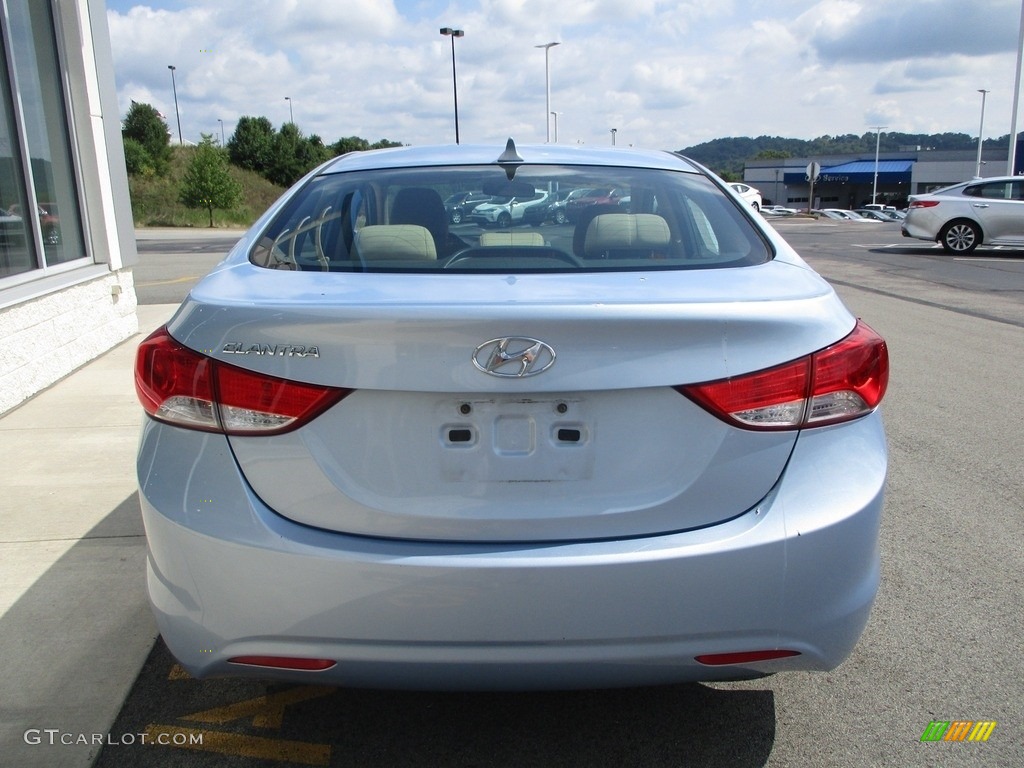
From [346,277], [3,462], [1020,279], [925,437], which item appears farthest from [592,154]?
[1020,279]

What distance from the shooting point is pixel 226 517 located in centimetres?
207

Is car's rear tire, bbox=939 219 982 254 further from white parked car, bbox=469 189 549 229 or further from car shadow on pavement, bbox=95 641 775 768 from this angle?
car shadow on pavement, bbox=95 641 775 768

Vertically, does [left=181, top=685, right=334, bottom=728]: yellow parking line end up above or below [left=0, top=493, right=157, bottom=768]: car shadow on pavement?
below

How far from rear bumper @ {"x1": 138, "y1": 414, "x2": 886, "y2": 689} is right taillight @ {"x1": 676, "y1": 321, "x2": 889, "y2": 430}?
0.20 ft

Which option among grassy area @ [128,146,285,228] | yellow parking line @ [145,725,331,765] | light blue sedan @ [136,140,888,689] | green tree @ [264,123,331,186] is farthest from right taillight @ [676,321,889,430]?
green tree @ [264,123,331,186]

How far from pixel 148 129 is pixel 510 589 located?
68167mm

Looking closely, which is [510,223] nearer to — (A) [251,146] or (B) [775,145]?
(A) [251,146]

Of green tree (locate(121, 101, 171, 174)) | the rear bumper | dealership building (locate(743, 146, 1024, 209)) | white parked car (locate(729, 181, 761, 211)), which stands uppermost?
green tree (locate(121, 101, 171, 174))

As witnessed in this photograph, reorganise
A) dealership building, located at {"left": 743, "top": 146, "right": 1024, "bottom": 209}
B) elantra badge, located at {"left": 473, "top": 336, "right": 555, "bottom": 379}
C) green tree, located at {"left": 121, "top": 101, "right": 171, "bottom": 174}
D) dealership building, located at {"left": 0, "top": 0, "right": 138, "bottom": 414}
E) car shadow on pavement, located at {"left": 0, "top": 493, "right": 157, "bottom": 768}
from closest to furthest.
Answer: elantra badge, located at {"left": 473, "top": 336, "right": 555, "bottom": 379} < car shadow on pavement, located at {"left": 0, "top": 493, "right": 157, "bottom": 768} < dealership building, located at {"left": 0, "top": 0, "right": 138, "bottom": 414} < green tree, located at {"left": 121, "top": 101, "right": 171, "bottom": 174} < dealership building, located at {"left": 743, "top": 146, "right": 1024, "bottom": 209}

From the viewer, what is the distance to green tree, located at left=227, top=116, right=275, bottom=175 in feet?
241

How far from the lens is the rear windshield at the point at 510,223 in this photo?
2623 mm

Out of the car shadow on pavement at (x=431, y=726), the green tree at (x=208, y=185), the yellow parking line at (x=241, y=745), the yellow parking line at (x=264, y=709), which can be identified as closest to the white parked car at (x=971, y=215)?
the car shadow on pavement at (x=431, y=726)

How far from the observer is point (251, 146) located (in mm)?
73312

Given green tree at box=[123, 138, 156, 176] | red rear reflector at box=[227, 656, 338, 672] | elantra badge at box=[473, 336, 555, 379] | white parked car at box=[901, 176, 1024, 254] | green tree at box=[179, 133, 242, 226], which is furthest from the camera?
green tree at box=[123, 138, 156, 176]
